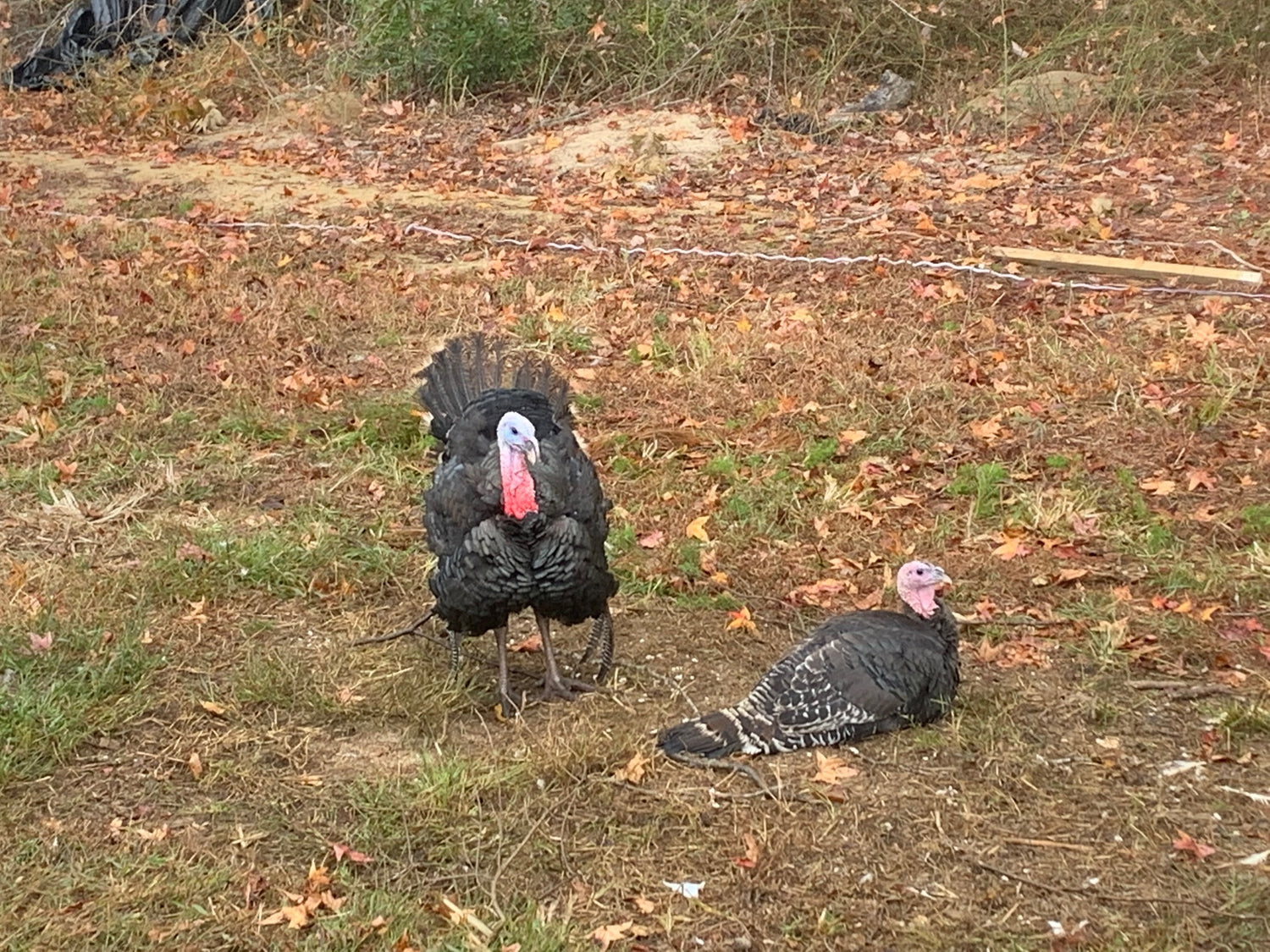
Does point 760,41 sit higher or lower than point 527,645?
higher

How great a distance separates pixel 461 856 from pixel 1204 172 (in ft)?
25.9

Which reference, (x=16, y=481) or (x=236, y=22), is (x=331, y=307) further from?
(x=236, y=22)

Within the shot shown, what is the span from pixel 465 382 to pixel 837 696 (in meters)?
1.66

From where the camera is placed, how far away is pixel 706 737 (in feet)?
13.2

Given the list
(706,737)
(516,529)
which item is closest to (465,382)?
(516,529)

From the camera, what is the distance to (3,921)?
3.38 meters

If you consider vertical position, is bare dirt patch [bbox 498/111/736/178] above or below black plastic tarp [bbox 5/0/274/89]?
below

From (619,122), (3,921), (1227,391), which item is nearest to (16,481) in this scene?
(3,921)

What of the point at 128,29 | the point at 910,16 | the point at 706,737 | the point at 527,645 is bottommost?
the point at 527,645

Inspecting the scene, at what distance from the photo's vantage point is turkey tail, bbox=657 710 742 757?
4.00m

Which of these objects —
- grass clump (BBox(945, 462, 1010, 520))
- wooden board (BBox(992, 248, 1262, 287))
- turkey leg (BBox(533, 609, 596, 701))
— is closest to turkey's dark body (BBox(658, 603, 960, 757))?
turkey leg (BBox(533, 609, 596, 701))

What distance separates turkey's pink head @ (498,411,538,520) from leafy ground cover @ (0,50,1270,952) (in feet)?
2.10

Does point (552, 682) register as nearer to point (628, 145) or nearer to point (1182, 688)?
point (1182, 688)

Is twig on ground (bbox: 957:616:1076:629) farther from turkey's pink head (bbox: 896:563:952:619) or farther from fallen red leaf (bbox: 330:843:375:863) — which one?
fallen red leaf (bbox: 330:843:375:863)
